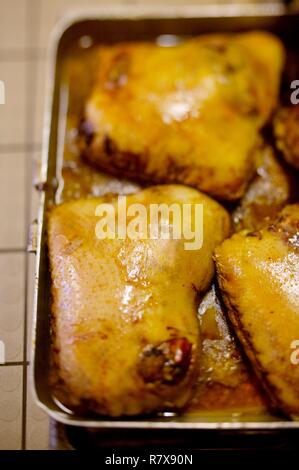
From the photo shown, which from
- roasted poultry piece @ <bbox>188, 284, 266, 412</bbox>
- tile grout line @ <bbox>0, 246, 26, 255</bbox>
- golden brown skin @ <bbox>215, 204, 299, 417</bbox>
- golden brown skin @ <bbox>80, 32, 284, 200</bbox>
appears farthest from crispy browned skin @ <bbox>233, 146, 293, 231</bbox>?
tile grout line @ <bbox>0, 246, 26, 255</bbox>

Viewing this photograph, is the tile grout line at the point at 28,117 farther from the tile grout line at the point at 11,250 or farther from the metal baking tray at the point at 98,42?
the metal baking tray at the point at 98,42

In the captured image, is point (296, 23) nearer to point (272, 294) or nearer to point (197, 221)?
point (197, 221)

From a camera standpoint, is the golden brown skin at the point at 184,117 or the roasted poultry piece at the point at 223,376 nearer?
the roasted poultry piece at the point at 223,376

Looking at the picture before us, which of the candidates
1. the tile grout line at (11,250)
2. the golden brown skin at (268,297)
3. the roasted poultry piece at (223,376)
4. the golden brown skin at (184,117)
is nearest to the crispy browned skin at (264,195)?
the golden brown skin at (184,117)

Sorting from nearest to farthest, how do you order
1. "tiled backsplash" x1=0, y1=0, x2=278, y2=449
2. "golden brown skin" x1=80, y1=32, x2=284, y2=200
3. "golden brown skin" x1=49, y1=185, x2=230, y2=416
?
"golden brown skin" x1=49, y1=185, x2=230, y2=416 → "tiled backsplash" x1=0, y1=0, x2=278, y2=449 → "golden brown skin" x1=80, y1=32, x2=284, y2=200

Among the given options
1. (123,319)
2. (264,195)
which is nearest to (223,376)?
(123,319)

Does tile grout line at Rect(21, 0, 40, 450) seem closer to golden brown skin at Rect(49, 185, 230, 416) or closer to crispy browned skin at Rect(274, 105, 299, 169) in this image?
golden brown skin at Rect(49, 185, 230, 416)
